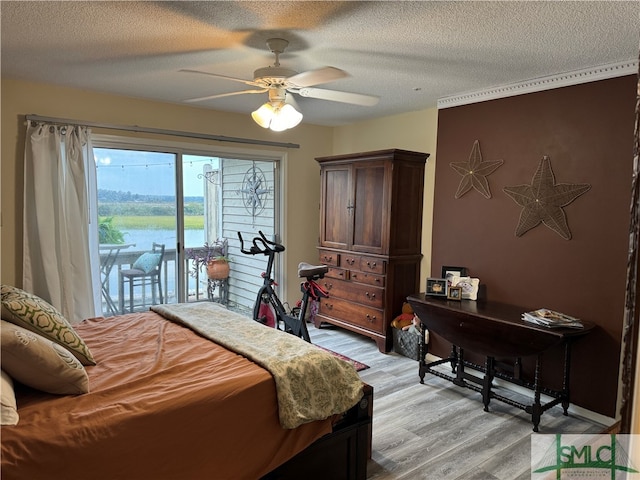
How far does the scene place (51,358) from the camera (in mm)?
1673

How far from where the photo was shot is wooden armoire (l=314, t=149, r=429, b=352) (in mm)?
4141

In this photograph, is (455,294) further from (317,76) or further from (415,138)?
(317,76)

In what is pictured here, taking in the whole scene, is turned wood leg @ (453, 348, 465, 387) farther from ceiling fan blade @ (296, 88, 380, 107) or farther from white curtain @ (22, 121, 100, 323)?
white curtain @ (22, 121, 100, 323)

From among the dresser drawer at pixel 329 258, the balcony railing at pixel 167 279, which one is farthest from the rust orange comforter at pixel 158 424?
the dresser drawer at pixel 329 258

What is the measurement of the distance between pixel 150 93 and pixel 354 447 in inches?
127

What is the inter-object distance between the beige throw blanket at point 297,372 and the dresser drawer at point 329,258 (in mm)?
2180

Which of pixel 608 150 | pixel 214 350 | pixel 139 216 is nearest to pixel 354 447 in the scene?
pixel 214 350

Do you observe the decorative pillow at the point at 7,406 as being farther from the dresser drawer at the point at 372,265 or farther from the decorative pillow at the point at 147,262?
the dresser drawer at the point at 372,265

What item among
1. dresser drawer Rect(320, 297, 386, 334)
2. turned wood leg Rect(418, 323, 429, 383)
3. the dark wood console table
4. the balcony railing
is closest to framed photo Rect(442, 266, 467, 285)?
the dark wood console table

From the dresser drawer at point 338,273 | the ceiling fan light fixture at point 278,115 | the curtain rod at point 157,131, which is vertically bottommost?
the dresser drawer at point 338,273

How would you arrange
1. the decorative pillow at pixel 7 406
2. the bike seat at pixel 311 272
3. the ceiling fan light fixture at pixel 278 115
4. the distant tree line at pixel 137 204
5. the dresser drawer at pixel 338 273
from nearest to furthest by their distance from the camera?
the decorative pillow at pixel 7 406 → the ceiling fan light fixture at pixel 278 115 → the bike seat at pixel 311 272 → the distant tree line at pixel 137 204 → the dresser drawer at pixel 338 273

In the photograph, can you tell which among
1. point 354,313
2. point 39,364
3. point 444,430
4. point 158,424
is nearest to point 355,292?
point 354,313

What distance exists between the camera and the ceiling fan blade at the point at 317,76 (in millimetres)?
2228

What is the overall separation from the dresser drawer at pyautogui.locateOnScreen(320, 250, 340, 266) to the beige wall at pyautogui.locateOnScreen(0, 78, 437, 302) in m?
0.44
